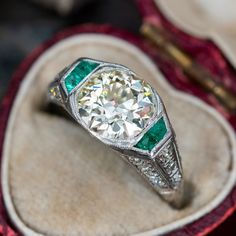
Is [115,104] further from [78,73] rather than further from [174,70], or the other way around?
[174,70]

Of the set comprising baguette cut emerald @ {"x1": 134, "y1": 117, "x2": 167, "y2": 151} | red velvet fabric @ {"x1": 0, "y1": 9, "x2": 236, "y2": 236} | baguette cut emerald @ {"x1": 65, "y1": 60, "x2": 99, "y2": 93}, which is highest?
baguette cut emerald @ {"x1": 134, "y1": 117, "x2": 167, "y2": 151}

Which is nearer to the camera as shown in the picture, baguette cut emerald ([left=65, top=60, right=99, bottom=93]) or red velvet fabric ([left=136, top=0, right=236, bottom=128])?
baguette cut emerald ([left=65, top=60, right=99, bottom=93])

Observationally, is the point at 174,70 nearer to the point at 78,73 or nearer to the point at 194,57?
the point at 194,57

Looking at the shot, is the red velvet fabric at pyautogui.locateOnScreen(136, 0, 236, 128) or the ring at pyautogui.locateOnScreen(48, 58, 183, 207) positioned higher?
the ring at pyautogui.locateOnScreen(48, 58, 183, 207)

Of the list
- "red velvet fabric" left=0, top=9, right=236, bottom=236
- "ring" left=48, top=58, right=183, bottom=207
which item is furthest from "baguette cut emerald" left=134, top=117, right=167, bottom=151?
"red velvet fabric" left=0, top=9, right=236, bottom=236

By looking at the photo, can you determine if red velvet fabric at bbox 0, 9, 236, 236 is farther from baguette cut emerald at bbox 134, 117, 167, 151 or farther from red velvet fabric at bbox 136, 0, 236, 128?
baguette cut emerald at bbox 134, 117, 167, 151

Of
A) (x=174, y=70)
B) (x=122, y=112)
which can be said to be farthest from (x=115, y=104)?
(x=174, y=70)

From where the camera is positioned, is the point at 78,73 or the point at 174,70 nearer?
the point at 78,73

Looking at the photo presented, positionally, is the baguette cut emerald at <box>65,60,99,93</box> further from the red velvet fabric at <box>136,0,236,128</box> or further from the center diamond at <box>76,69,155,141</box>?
the red velvet fabric at <box>136,0,236,128</box>
